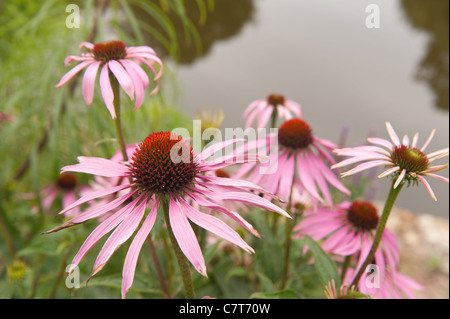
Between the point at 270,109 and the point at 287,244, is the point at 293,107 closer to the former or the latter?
the point at 270,109

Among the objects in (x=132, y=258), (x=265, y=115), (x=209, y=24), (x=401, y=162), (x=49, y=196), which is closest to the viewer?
(x=132, y=258)

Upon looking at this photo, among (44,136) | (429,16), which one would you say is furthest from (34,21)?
(429,16)

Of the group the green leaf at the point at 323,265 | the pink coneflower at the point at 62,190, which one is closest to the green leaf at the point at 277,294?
the green leaf at the point at 323,265

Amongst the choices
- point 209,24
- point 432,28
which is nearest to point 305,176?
point 432,28

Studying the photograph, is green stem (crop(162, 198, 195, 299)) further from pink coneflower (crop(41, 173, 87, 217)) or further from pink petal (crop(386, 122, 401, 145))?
pink coneflower (crop(41, 173, 87, 217))

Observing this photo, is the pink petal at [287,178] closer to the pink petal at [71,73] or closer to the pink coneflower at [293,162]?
the pink coneflower at [293,162]

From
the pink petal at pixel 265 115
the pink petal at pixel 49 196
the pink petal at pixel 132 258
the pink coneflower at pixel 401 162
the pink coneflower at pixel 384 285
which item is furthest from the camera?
the pink petal at pixel 49 196

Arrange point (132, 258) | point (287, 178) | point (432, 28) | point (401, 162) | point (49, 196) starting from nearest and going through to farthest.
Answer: point (132, 258) < point (401, 162) < point (287, 178) < point (49, 196) < point (432, 28)

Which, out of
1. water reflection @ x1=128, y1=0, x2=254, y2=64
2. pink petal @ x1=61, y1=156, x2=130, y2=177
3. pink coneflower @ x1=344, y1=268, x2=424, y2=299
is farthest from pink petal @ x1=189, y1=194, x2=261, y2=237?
water reflection @ x1=128, y1=0, x2=254, y2=64
